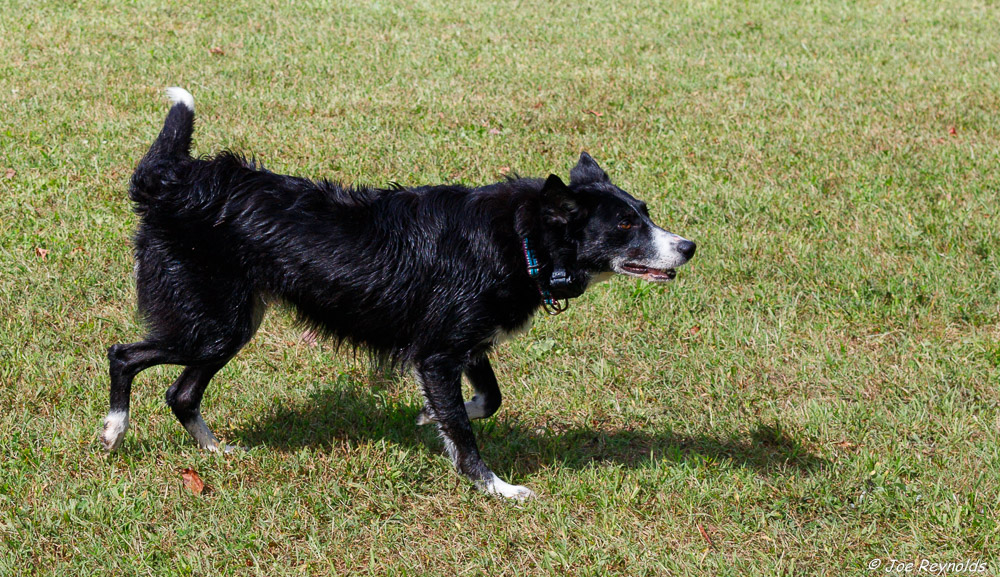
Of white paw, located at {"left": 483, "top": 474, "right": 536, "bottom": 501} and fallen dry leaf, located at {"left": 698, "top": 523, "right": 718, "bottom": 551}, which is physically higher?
fallen dry leaf, located at {"left": 698, "top": 523, "right": 718, "bottom": 551}

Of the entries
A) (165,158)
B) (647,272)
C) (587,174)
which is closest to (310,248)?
(165,158)

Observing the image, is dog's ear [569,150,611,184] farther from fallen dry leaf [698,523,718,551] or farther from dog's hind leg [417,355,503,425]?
fallen dry leaf [698,523,718,551]

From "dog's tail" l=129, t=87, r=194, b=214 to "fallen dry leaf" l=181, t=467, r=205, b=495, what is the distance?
47.5 inches

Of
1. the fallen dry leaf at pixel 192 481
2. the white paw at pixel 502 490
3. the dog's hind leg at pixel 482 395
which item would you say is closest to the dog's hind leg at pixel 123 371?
→ the fallen dry leaf at pixel 192 481

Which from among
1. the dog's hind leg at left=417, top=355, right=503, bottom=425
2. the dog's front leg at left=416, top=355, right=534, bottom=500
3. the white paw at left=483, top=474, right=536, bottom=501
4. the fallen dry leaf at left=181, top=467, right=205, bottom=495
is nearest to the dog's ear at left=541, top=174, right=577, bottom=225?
the dog's front leg at left=416, top=355, right=534, bottom=500

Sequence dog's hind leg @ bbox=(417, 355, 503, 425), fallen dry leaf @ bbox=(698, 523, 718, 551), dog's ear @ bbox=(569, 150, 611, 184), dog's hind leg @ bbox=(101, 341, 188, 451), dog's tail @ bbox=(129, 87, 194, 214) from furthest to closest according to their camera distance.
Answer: dog's hind leg @ bbox=(417, 355, 503, 425) < dog's ear @ bbox=(569, 150, 611, 184) < dog's hind leg @ bbox=(101, 341, 188, 451) < dog's tail @ bbox=(129, 87, 194, 214) < fallen dry leaf @ bbox=(698, 523, 718, 551)

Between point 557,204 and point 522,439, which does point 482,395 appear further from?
point 557,204

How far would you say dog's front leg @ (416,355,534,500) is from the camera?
13.3ft

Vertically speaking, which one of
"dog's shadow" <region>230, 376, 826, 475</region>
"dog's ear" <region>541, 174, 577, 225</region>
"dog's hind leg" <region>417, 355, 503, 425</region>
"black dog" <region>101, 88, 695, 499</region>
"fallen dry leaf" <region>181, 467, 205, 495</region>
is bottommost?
"fallen dry leaf" <region>181, 467, 205, 495</region>

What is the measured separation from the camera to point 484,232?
13.0 feet

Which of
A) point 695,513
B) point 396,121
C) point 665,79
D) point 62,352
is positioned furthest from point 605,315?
point 665,79

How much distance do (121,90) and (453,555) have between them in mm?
7030

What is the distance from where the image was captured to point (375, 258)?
398 cm

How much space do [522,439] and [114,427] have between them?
1.94 metres
